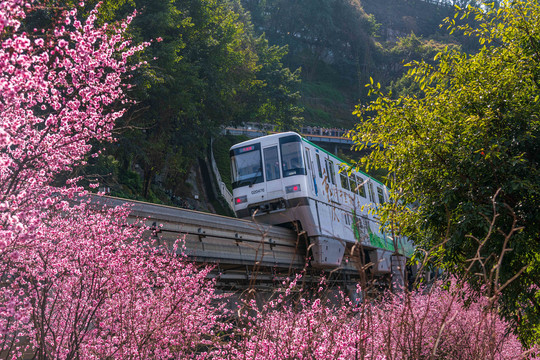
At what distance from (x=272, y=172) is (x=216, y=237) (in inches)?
199

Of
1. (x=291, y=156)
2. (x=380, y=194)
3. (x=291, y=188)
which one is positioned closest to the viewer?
(x=291, y=188)

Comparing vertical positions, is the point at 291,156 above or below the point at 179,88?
below

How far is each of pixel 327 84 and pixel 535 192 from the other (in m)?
85.6

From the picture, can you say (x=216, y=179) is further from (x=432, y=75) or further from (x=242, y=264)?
(x=432, y=75)

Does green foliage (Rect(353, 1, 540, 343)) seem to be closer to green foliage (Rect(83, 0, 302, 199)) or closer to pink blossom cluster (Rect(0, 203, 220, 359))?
pink blossom cluster (Rect(0, 203, 220, 359))

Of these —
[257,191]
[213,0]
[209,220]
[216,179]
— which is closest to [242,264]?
[209,220]

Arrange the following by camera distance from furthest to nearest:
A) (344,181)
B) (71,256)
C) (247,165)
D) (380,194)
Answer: (380,194) → (344,181) → (247,165) → (71,256)

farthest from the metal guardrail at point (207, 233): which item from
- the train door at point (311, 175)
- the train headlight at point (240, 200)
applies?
the train door at point (311, 175)

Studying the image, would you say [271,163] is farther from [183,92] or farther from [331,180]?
[183,92]

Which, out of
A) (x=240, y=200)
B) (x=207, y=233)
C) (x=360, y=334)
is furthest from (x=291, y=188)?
(x=360, y=334)

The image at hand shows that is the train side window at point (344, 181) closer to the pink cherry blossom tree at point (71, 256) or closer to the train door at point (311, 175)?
the train door at point (311, 175)

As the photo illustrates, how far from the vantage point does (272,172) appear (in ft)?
58.3

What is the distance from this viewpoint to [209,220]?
42.9 ft

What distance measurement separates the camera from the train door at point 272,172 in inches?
690
